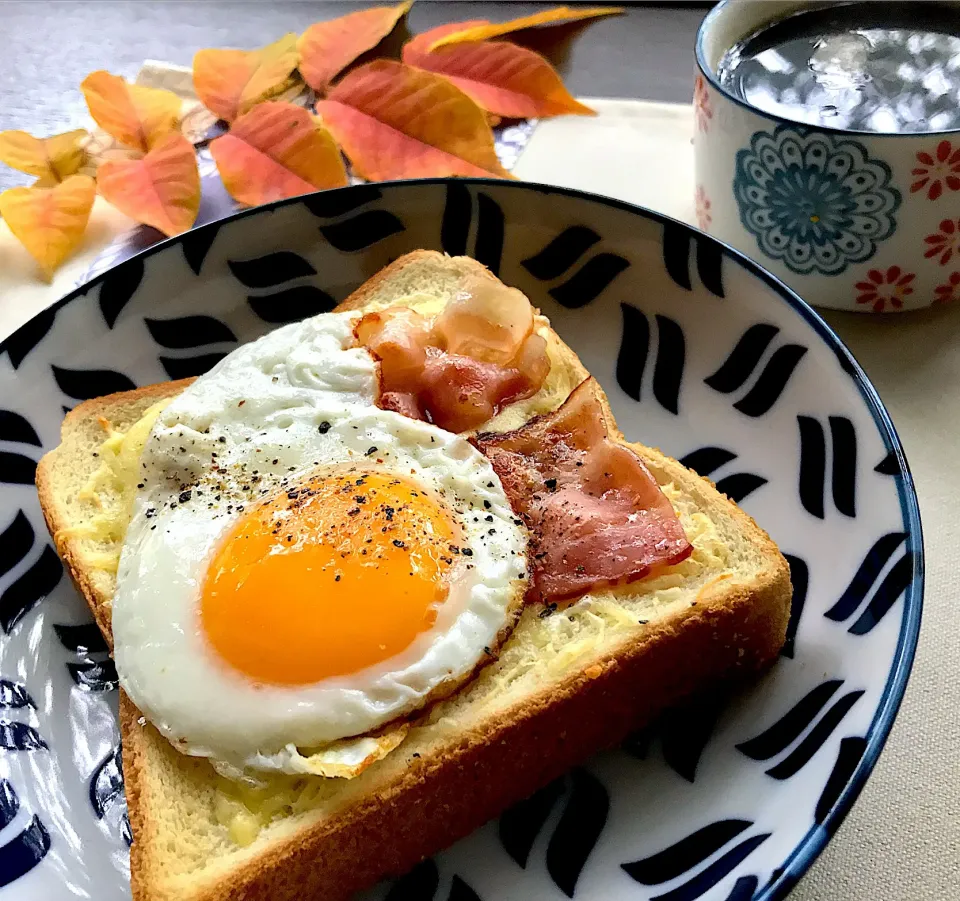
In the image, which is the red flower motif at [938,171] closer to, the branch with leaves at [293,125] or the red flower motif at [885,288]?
the red flower motif at [885,288]

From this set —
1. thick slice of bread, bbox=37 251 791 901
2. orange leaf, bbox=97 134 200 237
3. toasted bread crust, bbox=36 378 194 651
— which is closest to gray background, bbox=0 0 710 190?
orange leaf, bbox=97 134 200 237

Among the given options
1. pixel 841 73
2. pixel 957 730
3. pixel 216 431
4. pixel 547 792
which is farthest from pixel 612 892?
pixel 841 73

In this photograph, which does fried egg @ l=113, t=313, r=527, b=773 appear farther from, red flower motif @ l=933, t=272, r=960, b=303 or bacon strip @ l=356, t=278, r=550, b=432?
red flower motif @ l=933, t=272, r=960, b=303

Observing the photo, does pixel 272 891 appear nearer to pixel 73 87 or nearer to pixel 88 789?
pixel 88 789

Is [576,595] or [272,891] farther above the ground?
[576,595]

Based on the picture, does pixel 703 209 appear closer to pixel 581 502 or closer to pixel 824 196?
pixel 824 196
